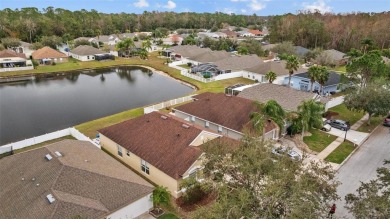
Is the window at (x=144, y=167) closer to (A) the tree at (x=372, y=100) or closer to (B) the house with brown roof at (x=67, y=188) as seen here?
(B) the house with brown roof at (x=67, y=188)

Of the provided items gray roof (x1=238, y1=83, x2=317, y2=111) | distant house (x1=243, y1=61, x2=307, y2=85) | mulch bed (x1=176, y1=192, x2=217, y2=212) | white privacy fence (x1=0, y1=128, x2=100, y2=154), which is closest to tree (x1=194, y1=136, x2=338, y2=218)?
mulch bed (x1=176, y1=192, x2=217, y2=212)

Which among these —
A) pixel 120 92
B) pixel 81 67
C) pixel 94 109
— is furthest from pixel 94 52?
pixel 94 109

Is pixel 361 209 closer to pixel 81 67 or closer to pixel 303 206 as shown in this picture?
pixel 303 206

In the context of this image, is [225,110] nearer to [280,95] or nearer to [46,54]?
[280,95]

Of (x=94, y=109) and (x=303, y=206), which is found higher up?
(x=303, y=206)

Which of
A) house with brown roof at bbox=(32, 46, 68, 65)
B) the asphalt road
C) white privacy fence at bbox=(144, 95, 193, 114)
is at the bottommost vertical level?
the asphalt road

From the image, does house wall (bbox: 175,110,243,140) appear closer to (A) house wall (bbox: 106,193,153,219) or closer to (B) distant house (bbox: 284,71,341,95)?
(A) house wall (bbox: 106,193,153,219)
